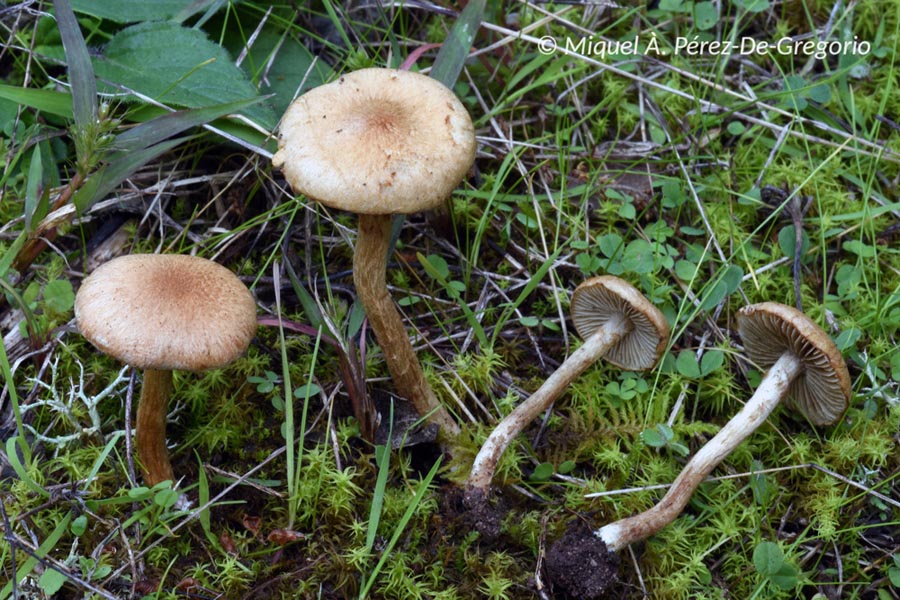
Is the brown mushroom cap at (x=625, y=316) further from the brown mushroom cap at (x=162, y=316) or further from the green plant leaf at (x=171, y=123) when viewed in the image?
the green plant leaf at (x=171, y=123)

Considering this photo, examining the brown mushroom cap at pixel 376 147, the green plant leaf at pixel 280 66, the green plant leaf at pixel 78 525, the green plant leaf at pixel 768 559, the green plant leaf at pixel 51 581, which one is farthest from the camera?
the green plant leaf at pixel 280 66

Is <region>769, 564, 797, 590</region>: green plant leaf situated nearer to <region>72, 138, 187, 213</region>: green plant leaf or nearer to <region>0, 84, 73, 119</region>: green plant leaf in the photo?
<region>72, 138, 187, 213</region>: green plant leaf

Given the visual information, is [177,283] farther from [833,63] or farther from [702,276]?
[833,63]

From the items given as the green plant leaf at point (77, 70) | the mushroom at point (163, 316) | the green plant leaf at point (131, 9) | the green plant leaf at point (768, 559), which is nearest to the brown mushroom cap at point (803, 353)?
the green plant leaf at point (768, 559)

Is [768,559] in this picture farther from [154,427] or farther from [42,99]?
[42,99]

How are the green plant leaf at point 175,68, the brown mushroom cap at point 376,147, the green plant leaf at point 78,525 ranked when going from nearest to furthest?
the brown mushroom cap at point 376,147, the green plant leaf at point 78,525, the green plant leaf at point 175,68

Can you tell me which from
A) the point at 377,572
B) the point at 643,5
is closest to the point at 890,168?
the point at 643,5
